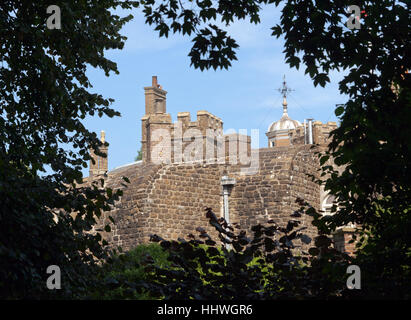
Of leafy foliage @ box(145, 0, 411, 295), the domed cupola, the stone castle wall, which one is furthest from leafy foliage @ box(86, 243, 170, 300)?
the domed cupola

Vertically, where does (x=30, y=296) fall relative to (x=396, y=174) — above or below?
below

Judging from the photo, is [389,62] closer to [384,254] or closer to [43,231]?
[384,254]

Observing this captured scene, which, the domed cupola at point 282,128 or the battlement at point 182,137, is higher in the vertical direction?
the domed cupola at point 282,128

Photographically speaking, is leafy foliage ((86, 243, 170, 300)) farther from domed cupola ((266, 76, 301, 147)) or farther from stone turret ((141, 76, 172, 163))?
domed cupola ((266, 76, 301, 147))

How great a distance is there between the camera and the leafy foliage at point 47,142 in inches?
332

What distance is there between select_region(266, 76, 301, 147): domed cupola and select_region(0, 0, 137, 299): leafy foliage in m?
47.3

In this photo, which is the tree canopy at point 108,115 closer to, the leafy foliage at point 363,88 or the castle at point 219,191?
the leafy foliage at point 363,88

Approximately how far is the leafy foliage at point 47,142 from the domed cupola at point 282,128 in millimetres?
47294

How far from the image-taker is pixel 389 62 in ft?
27.8

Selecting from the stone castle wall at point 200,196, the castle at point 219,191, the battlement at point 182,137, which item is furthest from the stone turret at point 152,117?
the stone castle wall at point 200,196

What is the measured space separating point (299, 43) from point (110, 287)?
15.8 ft

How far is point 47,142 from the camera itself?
10.9m

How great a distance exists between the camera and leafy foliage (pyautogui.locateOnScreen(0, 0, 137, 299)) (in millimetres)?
8445
